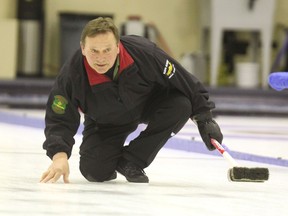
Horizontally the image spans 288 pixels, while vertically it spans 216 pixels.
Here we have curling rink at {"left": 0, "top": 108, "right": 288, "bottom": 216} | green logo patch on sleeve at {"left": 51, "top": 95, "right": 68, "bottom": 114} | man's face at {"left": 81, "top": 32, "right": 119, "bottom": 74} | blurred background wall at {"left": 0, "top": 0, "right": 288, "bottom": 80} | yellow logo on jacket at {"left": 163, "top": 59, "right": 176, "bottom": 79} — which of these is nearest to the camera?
curling rink at {"left": 0, "top": 108, "right": 288, "bottom": 216}

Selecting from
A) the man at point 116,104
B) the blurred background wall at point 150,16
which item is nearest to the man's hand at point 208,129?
the man at point 116,104

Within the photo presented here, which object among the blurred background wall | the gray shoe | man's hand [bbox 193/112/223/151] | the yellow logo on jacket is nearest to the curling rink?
the gray shoe

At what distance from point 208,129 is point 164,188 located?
0.25m

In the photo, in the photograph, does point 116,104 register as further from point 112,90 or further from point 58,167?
point 58,167

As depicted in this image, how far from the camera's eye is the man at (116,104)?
9.57 feet

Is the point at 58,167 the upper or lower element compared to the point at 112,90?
lower

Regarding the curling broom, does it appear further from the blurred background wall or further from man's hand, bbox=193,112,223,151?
the blurred background wall

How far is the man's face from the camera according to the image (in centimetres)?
285

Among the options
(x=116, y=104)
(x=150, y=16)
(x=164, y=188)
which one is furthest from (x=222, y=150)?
(x=150, y=16)

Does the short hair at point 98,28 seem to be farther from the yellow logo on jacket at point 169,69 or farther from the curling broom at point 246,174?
the curling broom at point 246,174

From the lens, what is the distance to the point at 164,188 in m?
3.02

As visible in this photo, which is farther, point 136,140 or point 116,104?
point 136,140

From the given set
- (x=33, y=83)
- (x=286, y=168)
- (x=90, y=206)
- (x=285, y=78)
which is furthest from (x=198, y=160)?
(x=33, y=83)

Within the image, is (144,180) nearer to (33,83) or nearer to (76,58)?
(76,58)
